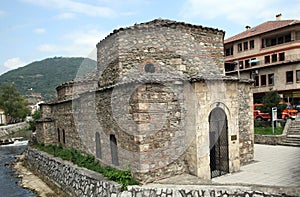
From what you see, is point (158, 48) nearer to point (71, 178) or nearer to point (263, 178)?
point (263, 178)

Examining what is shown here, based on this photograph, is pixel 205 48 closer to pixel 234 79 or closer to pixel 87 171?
pixel 234 79

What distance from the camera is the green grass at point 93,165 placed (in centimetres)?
796

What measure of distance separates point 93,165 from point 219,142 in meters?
5.02

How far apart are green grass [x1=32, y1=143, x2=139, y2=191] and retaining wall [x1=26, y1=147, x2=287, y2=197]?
0.21 metres

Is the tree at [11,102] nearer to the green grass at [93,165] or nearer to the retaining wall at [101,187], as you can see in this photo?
the green grass at [93,165]

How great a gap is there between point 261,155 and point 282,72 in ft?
55.1

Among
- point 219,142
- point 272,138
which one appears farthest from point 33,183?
point 272,138

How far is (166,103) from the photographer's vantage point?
845cm

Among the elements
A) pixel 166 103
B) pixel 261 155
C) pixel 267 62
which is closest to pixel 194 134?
pixel 166 103

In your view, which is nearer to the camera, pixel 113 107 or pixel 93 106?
pixel 113 107

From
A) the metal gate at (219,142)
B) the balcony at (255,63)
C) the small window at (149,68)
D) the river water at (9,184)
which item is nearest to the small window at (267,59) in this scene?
the balcony at (255,63)

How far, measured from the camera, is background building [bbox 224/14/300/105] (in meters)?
25.6

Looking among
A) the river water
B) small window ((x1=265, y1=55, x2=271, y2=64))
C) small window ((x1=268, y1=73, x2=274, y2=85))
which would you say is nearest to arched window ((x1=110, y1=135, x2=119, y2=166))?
the river water

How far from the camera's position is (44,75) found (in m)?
106
